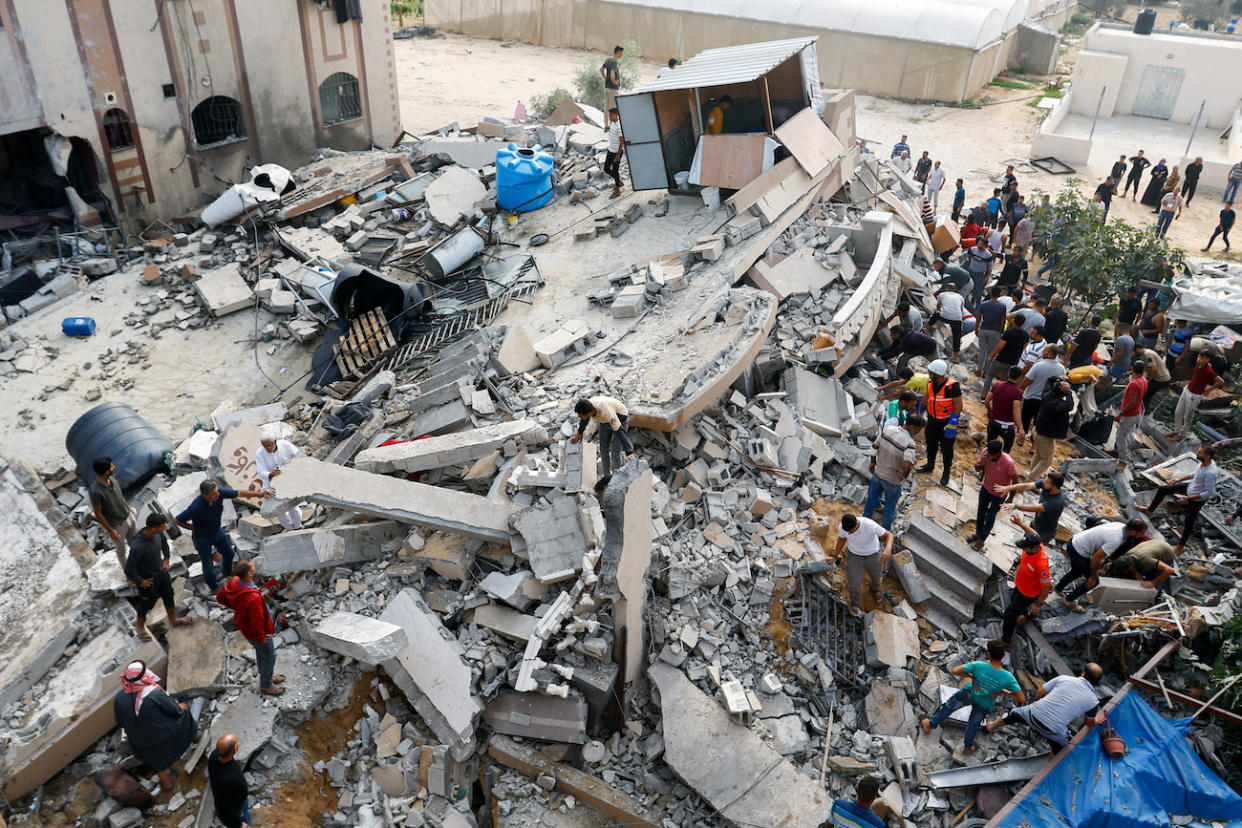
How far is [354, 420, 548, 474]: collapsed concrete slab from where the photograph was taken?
7754 millimetres

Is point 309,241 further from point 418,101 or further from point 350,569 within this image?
point 418,101

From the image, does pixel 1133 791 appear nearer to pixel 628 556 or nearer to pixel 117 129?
pixel 628 556

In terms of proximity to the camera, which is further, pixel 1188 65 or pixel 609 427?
pixel 1188 65

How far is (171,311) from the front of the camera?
40.9ft

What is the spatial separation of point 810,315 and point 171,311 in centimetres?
944

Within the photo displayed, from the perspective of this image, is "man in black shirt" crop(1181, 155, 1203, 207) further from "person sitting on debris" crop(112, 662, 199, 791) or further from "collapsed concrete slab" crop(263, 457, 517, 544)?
"person sitting on debris" crop(112, 662, 199, 791)

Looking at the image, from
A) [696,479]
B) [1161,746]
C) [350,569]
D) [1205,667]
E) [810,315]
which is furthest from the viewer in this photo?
[810,315]

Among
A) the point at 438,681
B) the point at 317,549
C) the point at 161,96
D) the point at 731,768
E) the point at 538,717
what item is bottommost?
the point at 731,768

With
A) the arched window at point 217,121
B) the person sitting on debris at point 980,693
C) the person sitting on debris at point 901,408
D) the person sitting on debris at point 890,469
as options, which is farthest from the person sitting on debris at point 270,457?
the arched window at point 217,121

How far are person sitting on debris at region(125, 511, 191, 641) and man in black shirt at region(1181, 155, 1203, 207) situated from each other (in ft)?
69.9

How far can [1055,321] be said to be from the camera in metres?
10.8

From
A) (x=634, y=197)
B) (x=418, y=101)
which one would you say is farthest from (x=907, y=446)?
(x=418, y=101)

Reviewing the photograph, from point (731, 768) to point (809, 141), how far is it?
372 inches

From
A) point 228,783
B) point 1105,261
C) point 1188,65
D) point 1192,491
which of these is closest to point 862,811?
point 228,783
